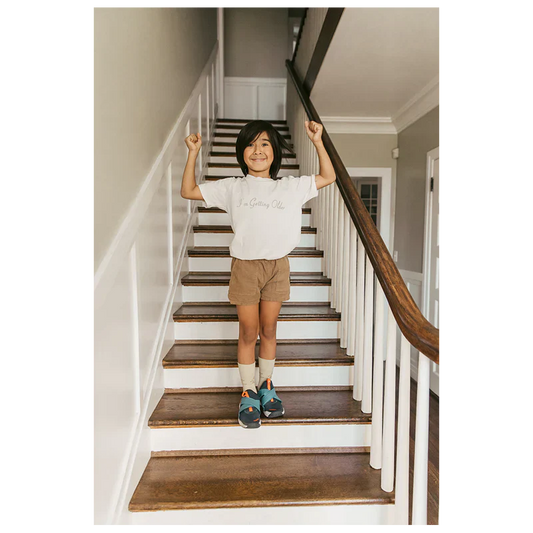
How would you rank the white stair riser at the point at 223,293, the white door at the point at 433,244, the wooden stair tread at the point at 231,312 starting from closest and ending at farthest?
1. the wooden stair tread at the point at 231,312
2. the white stair riser at the point at 223,293
3. the white door at the point at 433,244

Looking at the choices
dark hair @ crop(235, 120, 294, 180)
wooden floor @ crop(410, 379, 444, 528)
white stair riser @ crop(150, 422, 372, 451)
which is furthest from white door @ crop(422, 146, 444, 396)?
dark hair @ crop(235, 120, 294, 180)

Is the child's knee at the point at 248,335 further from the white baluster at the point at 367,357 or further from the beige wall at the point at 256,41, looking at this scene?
the beige wall at the point at 256,41

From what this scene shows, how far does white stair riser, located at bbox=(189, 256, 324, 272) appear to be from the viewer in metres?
2.36

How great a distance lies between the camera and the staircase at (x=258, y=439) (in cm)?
126

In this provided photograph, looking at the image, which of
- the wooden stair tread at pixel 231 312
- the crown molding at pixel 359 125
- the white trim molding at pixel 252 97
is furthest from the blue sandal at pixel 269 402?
the white trim molding at pixel 252 97

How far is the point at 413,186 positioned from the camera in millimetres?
3656

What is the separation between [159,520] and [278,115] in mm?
5017

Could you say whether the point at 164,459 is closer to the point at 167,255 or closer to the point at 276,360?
the point at 276,360

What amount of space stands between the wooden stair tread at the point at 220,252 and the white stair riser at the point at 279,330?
0.50 metres

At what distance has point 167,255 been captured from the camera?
185 centimetres

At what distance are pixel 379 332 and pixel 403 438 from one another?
395 millimetres

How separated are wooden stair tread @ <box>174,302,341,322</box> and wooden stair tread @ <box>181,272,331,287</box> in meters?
0.12

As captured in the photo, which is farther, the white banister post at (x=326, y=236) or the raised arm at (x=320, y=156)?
the white banister post at (x=326, y=236)
